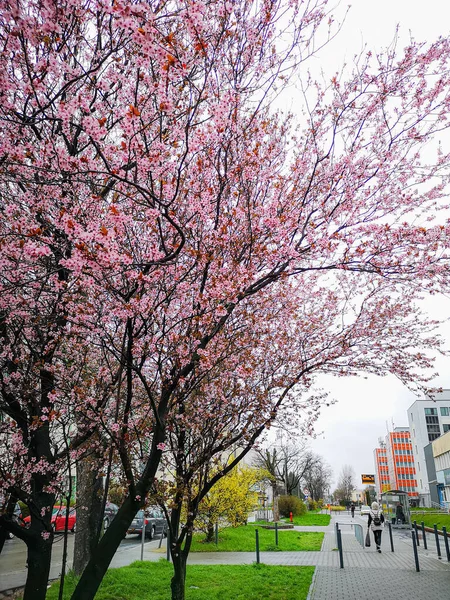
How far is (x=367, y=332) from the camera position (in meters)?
7.62

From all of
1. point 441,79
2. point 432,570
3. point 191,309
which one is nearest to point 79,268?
point 191,309

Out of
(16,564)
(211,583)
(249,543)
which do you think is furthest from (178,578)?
(249,543)

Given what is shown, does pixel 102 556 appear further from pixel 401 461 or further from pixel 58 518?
pixel 401 461

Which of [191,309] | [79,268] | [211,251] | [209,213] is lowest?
[79,268]

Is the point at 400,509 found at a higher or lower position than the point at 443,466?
lower

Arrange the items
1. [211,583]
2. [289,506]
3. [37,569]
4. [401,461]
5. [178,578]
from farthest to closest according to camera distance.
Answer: [401,461]
[289,506]
[211,583]
[178,578]
[37,569]

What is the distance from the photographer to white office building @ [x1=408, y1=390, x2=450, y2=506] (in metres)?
86.4

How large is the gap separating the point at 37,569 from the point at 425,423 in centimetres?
9431

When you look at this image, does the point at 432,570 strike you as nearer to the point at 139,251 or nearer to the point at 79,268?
the point at 139,251

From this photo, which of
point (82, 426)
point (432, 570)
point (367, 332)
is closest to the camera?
point (82, 426)

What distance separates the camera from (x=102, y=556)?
4.50 m

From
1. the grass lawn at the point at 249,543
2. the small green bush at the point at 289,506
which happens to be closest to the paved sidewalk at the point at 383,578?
the grass lawn at the point at 249,543

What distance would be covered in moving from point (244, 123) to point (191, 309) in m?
2.34

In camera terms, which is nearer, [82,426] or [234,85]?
[234,85]
